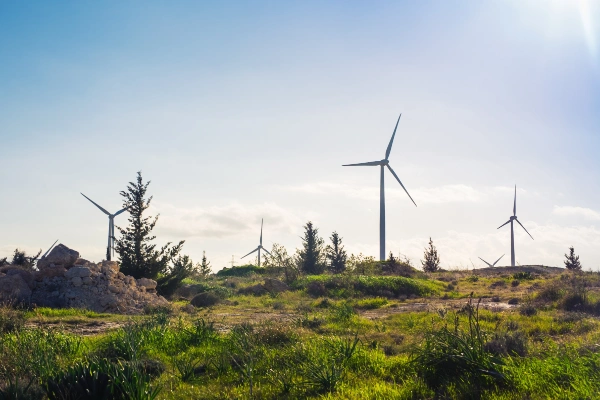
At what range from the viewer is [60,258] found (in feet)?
65.9

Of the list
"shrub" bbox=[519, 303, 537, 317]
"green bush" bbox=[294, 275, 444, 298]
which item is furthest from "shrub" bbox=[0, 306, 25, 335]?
"green bush" bbox=[294, 275, 444, 298]

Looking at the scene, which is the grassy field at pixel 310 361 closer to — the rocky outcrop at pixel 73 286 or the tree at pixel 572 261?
the rocky outcrop at pixel 73 286

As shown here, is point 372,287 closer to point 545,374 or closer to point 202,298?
point 202,298

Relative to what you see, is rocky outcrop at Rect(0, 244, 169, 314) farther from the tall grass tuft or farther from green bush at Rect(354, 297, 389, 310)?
the tall grass tuft

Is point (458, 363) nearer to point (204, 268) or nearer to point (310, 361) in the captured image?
point (310, 361)

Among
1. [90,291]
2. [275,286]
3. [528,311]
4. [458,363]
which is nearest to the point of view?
[458,363]

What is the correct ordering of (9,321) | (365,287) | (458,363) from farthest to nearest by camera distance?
(365,287), (9,321), (458,363)

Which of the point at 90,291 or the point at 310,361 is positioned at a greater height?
the point at 90,291

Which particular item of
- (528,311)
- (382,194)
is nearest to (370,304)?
(528,311)

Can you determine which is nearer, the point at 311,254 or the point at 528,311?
the point at 528,311

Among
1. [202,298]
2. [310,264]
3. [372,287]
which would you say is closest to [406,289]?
[372,287]

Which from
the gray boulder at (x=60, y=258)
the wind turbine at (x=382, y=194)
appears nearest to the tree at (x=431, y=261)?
the wind turbine at (x=382, y=194)

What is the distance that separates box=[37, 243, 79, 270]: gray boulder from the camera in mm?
19797

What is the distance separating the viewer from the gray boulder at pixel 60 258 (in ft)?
65.0
